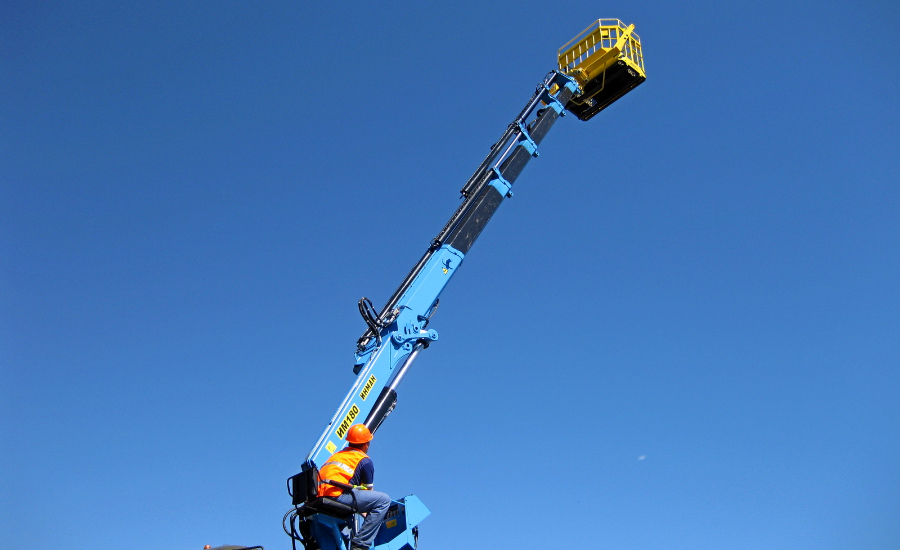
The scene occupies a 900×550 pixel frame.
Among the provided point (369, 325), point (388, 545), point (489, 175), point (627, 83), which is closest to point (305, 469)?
point (388, 545)

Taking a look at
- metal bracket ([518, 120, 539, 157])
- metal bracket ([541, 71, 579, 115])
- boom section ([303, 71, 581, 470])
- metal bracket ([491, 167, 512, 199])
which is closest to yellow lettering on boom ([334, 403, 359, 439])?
boom section ([303, 71, 581, 470])

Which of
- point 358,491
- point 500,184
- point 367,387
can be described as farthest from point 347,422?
point 500,184

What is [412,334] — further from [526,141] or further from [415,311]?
[526,141]

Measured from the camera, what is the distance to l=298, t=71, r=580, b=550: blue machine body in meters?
9.29

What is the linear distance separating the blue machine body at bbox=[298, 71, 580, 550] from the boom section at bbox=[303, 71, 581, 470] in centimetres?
1

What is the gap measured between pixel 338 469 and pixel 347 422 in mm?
1346

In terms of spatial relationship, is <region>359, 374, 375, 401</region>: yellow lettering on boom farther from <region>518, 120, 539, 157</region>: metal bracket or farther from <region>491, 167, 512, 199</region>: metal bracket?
<region>518, 120, 539, 157</region>: metal bracket

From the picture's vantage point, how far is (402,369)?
1137 centimetres

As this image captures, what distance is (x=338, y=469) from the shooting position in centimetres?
873

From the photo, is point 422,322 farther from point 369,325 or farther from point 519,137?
point 519,137

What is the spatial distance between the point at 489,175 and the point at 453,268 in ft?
7.13

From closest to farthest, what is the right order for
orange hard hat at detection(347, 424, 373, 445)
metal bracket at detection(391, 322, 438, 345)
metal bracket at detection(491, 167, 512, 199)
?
1. orange hard hat at detection(347, 424, 373, 445)
2. metal bracket at detection(391, 322, 438, 345)
3. metal bracket at detection(491, 167, 512, 199)

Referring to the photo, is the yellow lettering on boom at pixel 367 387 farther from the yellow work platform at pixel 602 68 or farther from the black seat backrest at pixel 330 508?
the yellow work platform at pixel 602 68

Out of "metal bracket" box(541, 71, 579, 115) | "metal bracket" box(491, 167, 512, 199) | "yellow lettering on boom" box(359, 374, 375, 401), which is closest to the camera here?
"yellow lettering on boom" box(359, 374, 375, 401)
